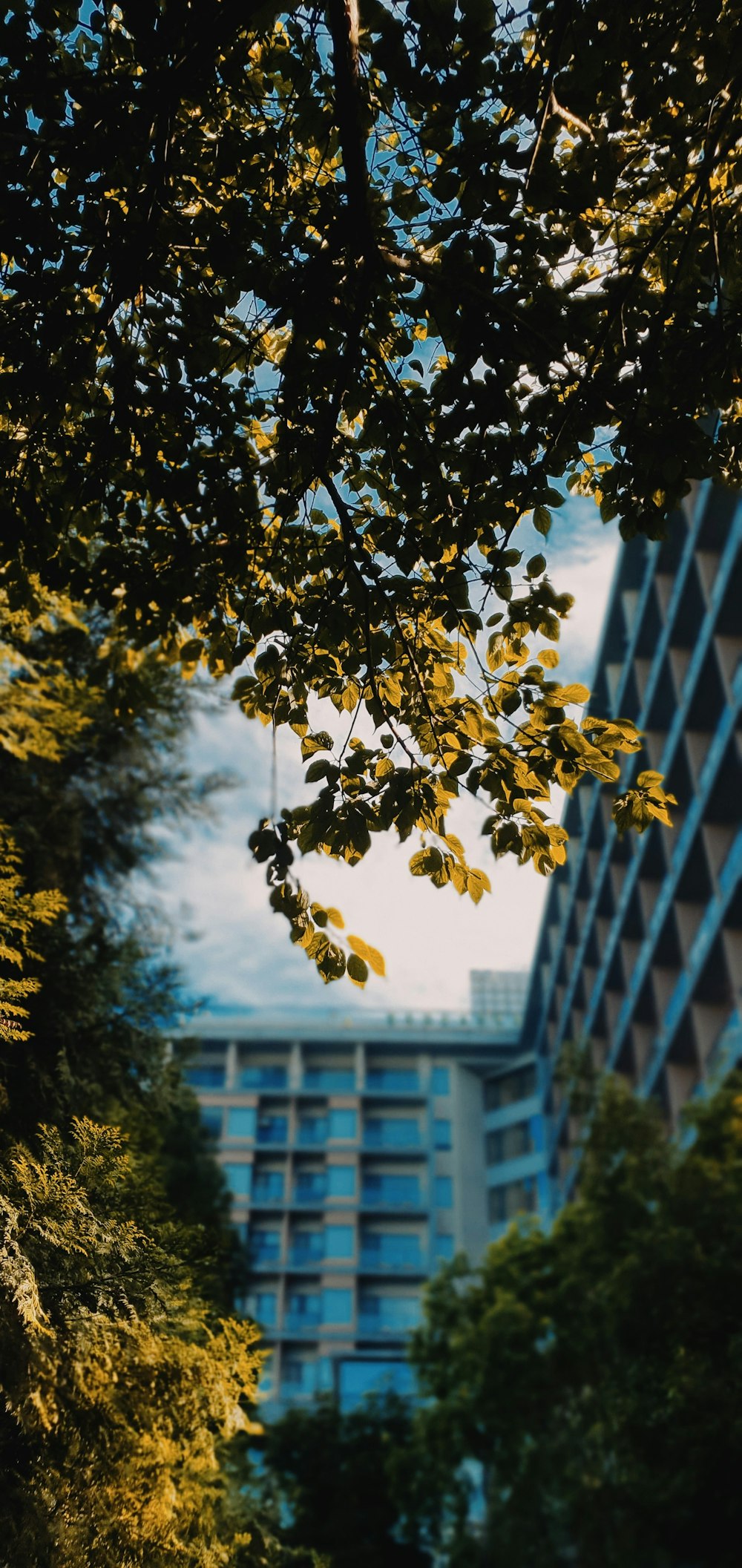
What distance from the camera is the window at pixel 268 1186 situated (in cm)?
6016

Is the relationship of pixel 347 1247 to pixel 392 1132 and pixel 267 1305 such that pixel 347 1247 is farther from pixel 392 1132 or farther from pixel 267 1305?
pixel 392 1132

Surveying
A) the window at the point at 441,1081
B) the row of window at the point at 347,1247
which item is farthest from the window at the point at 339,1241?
the window at the point at 441,1081

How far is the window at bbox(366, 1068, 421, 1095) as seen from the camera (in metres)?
64.9

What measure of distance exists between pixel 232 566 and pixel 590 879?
124ft

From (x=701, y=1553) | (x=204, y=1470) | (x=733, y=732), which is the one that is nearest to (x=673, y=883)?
(x=733, y=732)

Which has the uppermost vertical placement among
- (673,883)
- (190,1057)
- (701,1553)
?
(673,883)

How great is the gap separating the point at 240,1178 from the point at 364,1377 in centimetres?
1215

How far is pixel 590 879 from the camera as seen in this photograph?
4216 cm

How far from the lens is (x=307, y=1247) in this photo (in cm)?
5881

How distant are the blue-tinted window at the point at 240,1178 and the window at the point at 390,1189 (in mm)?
6183

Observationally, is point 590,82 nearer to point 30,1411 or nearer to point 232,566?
point 232,566

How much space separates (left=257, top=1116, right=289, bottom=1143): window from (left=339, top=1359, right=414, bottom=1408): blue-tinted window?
1223 centimetres

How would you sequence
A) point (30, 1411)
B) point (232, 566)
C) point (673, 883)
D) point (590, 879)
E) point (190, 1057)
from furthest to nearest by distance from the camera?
point (590, 879) → point (673, 883) → point (190, 1057) → point (232, 566) → point (30, 1411)

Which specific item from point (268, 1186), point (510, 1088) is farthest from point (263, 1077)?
point (510, 1088)
